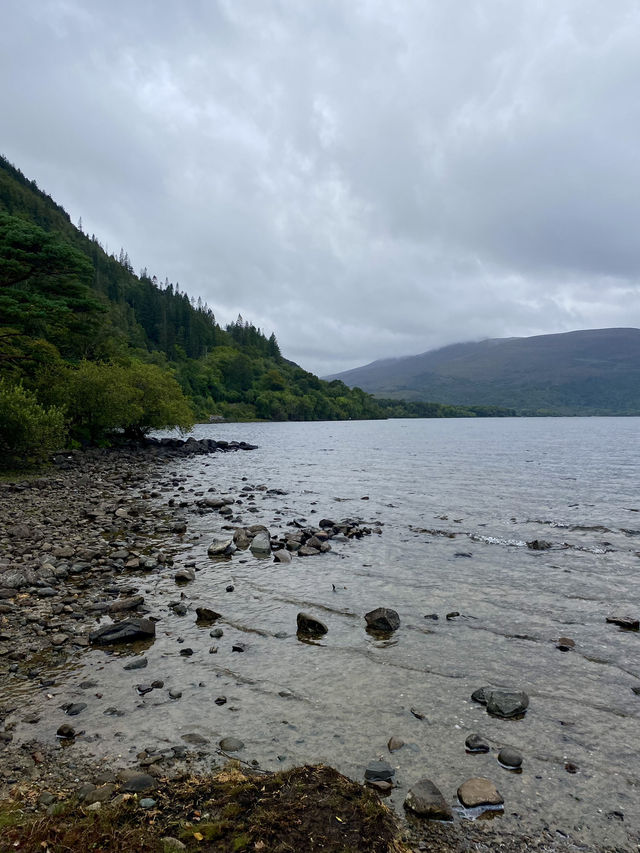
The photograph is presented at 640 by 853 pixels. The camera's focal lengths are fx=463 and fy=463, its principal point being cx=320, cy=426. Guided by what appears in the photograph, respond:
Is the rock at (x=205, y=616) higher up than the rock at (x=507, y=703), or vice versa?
the rock at (x=507, y=703)

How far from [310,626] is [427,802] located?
573 centimetres

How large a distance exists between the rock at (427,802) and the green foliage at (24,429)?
30.5 m

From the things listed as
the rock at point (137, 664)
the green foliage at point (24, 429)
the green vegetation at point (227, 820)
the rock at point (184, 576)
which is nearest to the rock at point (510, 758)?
the green vegetation at point (227, 820)

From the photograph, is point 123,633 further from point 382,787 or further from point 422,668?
point 382,787

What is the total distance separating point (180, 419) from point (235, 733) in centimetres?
5507

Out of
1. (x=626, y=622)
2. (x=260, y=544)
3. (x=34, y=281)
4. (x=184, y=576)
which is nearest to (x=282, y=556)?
(x=260, y=544)

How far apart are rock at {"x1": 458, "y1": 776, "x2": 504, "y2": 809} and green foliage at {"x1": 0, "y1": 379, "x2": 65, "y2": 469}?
30.9m

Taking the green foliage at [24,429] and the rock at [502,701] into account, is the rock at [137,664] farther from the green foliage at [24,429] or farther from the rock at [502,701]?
the green foliage at [24,429]

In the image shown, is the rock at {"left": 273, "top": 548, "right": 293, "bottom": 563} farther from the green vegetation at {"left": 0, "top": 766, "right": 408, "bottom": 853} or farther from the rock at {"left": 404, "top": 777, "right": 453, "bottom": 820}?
the rock at {"left": 404, "top": 777, "right": 453, "bottom": 820}

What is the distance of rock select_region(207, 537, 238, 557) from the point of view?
17484mm

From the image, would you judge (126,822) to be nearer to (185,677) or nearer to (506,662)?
(185,677)

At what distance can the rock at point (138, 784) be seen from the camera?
577 centimetres

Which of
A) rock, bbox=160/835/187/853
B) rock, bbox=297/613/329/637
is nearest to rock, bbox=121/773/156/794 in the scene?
rock, bbox=160/835/187/853

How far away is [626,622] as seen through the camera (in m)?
11.5
